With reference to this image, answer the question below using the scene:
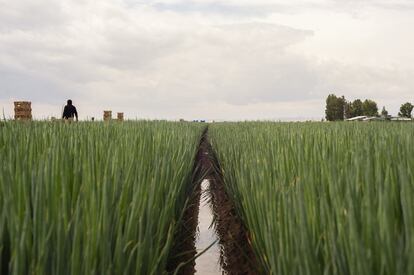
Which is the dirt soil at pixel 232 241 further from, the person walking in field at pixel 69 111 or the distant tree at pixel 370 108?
the distant tree at pixel 370 108

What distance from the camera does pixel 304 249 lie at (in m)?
1.22

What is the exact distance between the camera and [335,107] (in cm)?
8262

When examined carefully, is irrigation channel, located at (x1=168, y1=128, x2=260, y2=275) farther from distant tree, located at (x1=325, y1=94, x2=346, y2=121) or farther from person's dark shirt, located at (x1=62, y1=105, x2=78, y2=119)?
distant tree, located at (x1=325, y1=94, x2=346, y2=121)

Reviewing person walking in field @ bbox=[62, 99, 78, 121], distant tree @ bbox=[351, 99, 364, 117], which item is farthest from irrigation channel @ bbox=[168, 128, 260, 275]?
distant tree @ bbox=[351, 99, 364, 117]

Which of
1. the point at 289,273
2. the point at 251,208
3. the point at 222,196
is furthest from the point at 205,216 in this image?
the point at 289,273

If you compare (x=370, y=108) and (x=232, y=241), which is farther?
(x=370, y=108)

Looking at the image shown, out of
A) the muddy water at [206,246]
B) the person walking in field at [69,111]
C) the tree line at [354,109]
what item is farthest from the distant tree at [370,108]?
the muddy water at [206,246]

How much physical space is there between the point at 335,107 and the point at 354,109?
9.48ft

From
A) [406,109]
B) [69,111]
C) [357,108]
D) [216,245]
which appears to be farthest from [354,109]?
[216,245]

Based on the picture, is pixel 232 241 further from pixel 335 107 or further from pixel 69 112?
pixel 335 107

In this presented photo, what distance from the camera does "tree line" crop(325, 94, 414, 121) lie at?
81.4 metres

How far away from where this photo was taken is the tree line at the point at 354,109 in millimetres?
81438

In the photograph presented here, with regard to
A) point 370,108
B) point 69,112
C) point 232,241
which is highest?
point 370,108

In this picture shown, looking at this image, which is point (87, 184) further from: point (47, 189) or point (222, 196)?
point (222, 196)
